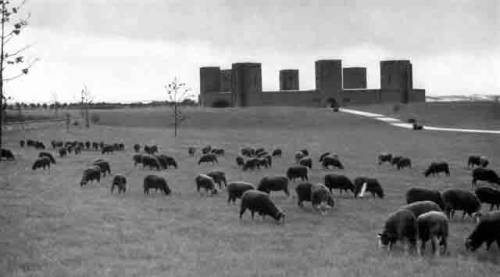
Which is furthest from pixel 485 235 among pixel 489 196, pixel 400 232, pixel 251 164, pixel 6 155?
pixel 6 155

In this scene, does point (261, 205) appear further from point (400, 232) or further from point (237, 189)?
point (400, 232)

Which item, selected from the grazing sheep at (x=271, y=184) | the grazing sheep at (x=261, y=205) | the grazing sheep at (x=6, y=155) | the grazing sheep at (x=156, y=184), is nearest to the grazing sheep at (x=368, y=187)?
the grazing sheep at (x=271, y=184)

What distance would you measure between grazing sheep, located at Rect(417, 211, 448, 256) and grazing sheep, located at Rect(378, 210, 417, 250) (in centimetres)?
14

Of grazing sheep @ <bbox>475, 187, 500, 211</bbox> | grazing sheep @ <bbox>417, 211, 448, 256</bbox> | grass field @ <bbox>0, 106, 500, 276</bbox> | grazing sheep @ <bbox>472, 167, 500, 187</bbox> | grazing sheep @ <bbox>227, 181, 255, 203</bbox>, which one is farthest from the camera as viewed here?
grazing sheep @ <bbox>472, 167, 500, 187</bbox>

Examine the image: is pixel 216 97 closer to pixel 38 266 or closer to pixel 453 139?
pixel 453 139

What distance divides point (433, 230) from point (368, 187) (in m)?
8.47

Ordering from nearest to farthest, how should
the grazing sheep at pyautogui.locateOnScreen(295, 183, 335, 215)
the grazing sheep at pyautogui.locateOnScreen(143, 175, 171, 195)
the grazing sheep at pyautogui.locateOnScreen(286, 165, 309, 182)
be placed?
1. the grazing sheep at pyautogui.locateOnScreen(295, 183, 335, 215)
2. the grazing sheep at pyautogui.locateOnScreen(143, 175, 171, 195)
3. the grazing sheep at pyautogui.locateOnScreen(286, 165, 309, 182)

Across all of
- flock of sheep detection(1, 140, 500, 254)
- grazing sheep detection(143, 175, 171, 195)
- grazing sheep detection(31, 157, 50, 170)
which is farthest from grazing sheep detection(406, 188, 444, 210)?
grazing sheep detection(31, 157, 50, 170)

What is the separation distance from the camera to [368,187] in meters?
21.3

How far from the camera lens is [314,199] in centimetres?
1836

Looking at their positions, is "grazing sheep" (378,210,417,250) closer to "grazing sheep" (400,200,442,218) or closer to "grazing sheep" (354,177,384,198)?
"grazing sheep" (400,200,442,218)

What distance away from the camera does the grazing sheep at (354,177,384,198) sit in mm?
21203

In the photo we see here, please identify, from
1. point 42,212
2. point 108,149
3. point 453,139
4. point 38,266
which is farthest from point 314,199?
point 453,139

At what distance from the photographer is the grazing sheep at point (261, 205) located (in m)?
16.4
